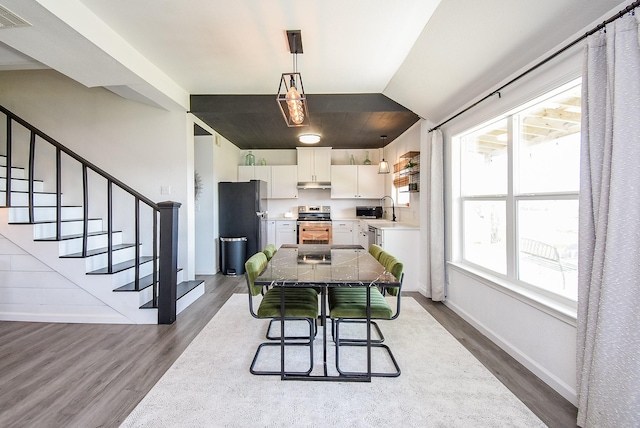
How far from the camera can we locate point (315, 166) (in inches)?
237

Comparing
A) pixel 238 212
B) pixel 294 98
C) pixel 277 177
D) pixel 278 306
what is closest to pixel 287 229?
pixel 277 177

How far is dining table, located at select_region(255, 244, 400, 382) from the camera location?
171cm

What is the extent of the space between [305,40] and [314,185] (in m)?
3.57

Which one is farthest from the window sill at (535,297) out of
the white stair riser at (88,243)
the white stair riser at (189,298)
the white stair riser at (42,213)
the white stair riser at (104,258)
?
the white stair riser at (42,213)

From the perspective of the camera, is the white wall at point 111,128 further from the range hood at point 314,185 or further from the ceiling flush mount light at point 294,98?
the range hood at point 314,185

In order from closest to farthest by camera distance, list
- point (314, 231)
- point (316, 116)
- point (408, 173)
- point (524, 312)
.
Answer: point (524, 312) → point (316, 116) → point (408, 173) → point (314, 231)

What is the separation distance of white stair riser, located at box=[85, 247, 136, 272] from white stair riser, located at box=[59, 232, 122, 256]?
0.84 feet

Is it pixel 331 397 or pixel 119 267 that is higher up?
pixel 119 267

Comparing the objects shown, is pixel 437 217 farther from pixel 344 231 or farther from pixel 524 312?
pixel 344 231

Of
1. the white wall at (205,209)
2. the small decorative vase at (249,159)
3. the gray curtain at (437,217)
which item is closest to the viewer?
the gray curtain at (437,217)

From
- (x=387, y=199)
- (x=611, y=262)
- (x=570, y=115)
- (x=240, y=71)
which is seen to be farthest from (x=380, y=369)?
(x=387, y=199)

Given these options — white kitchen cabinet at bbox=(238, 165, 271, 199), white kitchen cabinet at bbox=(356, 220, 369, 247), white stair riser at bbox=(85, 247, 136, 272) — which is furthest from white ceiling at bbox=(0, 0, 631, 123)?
white kitchen cabinet at bbox=(238, 165, 271, 199)

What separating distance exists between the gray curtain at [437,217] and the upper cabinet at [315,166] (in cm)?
284

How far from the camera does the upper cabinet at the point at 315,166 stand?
602 centimetres
